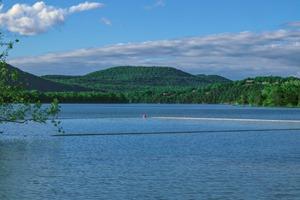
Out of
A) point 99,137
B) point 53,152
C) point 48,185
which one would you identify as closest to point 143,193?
point 48,185

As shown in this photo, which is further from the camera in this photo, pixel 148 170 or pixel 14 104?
pixel 148 170

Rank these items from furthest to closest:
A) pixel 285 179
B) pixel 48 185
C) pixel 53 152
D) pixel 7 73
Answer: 1. pixel 53 152
2. pixel 285 179
3. pixel 48 185
4. pixel 7 73

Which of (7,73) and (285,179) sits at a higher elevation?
(7,73)

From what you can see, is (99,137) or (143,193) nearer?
(143,193)

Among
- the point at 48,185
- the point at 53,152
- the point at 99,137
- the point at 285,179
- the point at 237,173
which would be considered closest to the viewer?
the point at 48,185

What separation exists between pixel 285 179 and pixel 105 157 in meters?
17.2

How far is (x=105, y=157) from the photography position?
155 feet

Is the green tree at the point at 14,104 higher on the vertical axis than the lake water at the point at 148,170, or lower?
higher

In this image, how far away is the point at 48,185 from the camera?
31.4 meters

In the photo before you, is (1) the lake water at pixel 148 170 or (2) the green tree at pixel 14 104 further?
(1) the lake water at pixel 148 170

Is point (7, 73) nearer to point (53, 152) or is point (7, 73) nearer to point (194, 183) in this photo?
point (194, 183)

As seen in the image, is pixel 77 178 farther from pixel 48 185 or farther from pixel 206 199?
pixel 206 199

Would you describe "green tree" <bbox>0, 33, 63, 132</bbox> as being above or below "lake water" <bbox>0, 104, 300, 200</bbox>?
above

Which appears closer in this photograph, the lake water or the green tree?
the green tree
